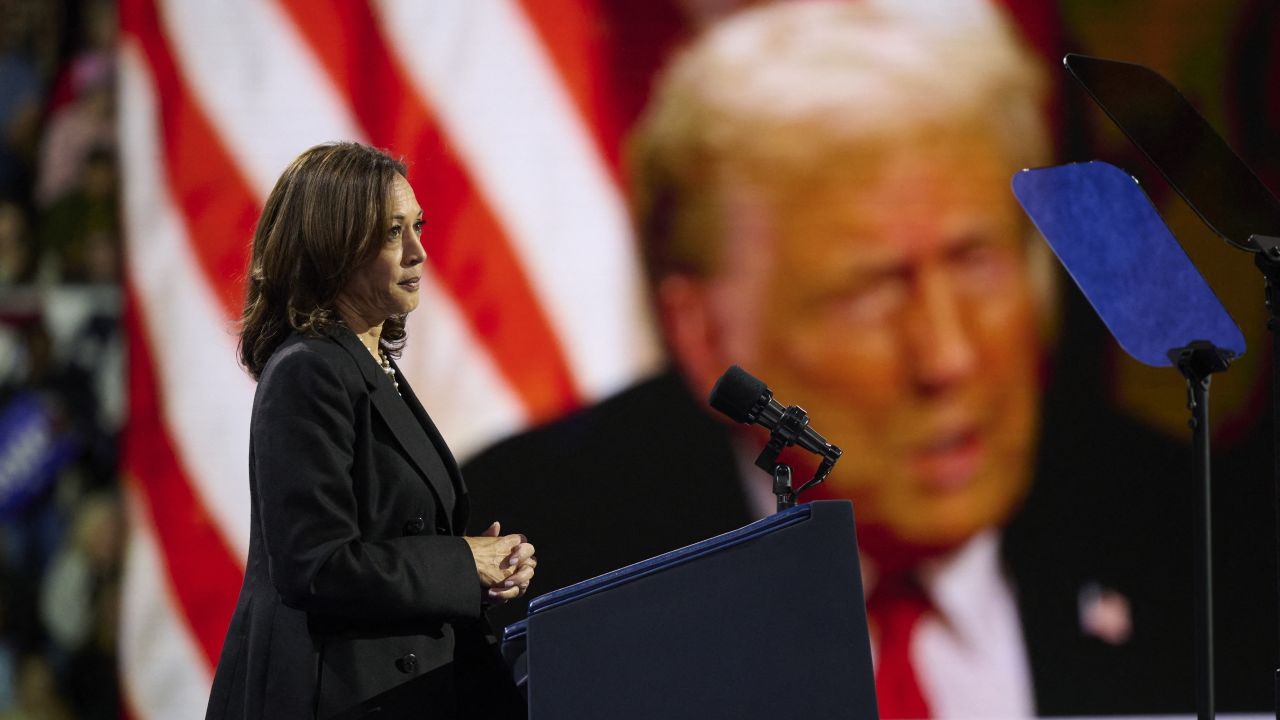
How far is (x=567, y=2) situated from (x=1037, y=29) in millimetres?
1275

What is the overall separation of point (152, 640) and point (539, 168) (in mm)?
1605

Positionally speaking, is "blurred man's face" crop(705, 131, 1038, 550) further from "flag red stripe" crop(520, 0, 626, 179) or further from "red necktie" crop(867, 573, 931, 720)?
"flag red stripe" crop(520, 0, 626, 179)

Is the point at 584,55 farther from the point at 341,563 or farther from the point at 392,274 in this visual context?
the point at 341,563

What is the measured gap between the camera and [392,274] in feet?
5.85

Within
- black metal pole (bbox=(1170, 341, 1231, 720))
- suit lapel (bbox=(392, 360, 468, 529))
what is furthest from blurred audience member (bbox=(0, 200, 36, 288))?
black metal pole (bbox=(1170, 341, 1231, 720))

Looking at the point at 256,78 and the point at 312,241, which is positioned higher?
the point at 256,78

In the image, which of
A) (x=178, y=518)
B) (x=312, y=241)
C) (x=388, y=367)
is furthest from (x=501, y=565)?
(x=178, y=518)

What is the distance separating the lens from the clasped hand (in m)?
1.72

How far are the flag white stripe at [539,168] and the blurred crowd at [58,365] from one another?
2.83 feet

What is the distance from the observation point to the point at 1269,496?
3314 mm

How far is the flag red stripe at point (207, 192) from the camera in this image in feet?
10.4

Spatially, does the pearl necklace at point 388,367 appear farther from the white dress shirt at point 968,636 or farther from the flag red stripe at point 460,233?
the white dress shirt at point 968,636

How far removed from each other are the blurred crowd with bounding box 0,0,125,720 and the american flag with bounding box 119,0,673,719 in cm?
8

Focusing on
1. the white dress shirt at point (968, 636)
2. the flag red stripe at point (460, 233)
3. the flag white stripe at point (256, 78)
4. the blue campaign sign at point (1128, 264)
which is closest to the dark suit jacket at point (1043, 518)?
the white dress shirt at point (968, 636)
